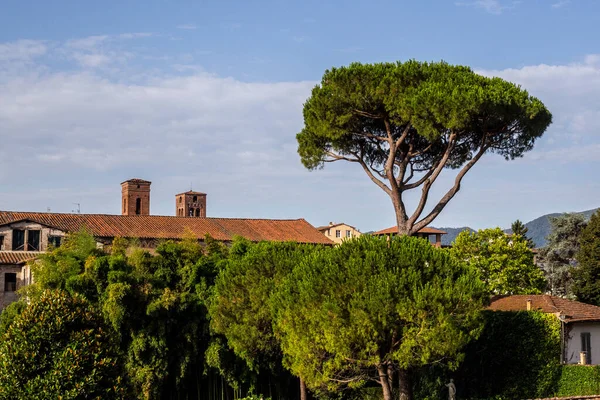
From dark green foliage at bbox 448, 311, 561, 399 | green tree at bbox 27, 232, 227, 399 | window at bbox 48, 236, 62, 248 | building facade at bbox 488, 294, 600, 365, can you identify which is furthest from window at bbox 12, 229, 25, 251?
dark green foliage at bbox 448, 311, 561, 399

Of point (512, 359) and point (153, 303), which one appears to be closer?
Result: point (512, 359)

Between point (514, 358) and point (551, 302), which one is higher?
point (551, 302)

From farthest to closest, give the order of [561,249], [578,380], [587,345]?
[561,249], [587,345], [578,380]

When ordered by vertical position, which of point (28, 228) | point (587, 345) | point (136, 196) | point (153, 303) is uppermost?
point (136, 196)

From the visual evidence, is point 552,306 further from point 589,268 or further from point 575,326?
point 589,268

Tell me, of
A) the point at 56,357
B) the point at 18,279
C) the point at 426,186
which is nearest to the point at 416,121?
the point at 426,186

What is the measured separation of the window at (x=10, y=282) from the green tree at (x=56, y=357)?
29985 mm

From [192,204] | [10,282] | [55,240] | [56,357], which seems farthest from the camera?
[192,204]

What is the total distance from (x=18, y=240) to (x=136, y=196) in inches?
933

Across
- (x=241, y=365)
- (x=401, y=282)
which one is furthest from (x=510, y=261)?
(x=401, y=282)

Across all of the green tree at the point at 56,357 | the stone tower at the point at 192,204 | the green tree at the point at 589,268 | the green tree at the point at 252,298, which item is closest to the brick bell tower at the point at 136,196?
the stone tower at the point at 192,204

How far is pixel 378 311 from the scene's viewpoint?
76.3 feet

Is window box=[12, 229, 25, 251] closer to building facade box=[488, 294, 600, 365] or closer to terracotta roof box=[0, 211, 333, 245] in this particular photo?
terracotta roof box=[0, 211, 333, 245]

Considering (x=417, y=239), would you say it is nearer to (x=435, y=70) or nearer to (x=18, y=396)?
(x=435, y=70)
